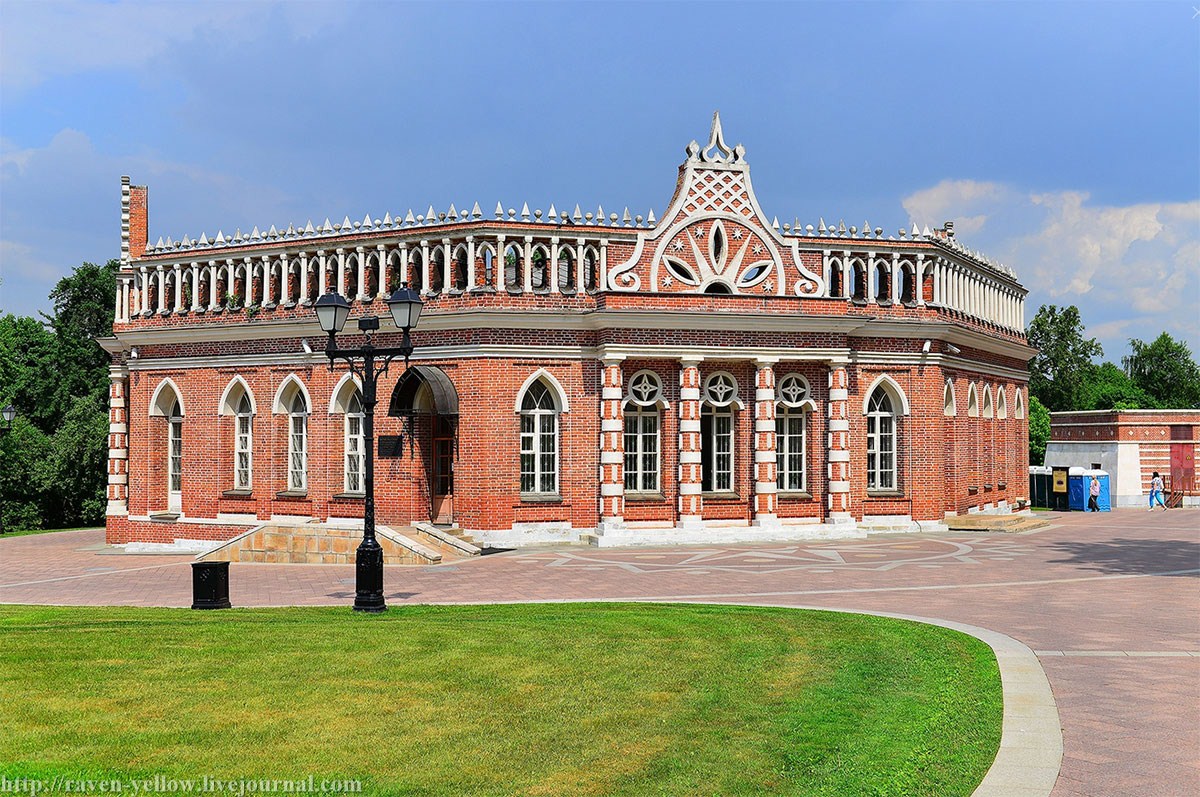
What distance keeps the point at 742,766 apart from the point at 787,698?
1.92 meters

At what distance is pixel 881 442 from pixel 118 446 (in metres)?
22.6

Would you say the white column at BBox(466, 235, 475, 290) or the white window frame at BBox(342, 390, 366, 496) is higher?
the white column at BBox(466, 235, 475, 290)

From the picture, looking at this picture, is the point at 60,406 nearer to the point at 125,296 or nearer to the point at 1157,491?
the point at 125,296

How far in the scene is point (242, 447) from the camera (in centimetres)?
2908

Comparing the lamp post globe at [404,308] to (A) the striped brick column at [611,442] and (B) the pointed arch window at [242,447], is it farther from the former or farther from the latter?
(B) the pointed arch window at [242,447]

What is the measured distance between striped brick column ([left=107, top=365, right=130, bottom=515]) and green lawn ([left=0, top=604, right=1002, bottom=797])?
67.6 feet

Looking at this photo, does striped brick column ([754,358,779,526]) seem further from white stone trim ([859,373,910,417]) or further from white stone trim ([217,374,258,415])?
white stone trim ([217,374,258,415])

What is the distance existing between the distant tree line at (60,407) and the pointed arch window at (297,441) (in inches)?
725

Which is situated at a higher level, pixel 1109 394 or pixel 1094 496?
pixel 1109 394

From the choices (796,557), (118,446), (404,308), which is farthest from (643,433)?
(118,446)

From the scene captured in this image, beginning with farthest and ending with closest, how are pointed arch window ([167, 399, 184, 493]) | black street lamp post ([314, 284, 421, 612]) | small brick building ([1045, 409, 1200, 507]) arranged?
1. small brick building ([1045, 409, 1200, 507])
2. pointed arch window ([167, 399, 184, 493])
3. black street lamp post ([314, 284, 421, 612])

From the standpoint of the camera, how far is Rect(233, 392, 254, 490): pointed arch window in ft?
94.8

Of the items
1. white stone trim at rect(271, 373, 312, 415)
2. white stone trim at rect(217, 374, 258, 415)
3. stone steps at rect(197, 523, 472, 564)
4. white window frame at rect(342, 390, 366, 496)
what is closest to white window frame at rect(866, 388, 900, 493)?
stone steps at rect(197, 523, 472, 564)

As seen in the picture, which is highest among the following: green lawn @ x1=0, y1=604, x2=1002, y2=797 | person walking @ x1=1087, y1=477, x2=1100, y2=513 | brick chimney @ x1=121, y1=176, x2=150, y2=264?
brick chimney @ x1=121, y1=176, x2=150, y2=264
